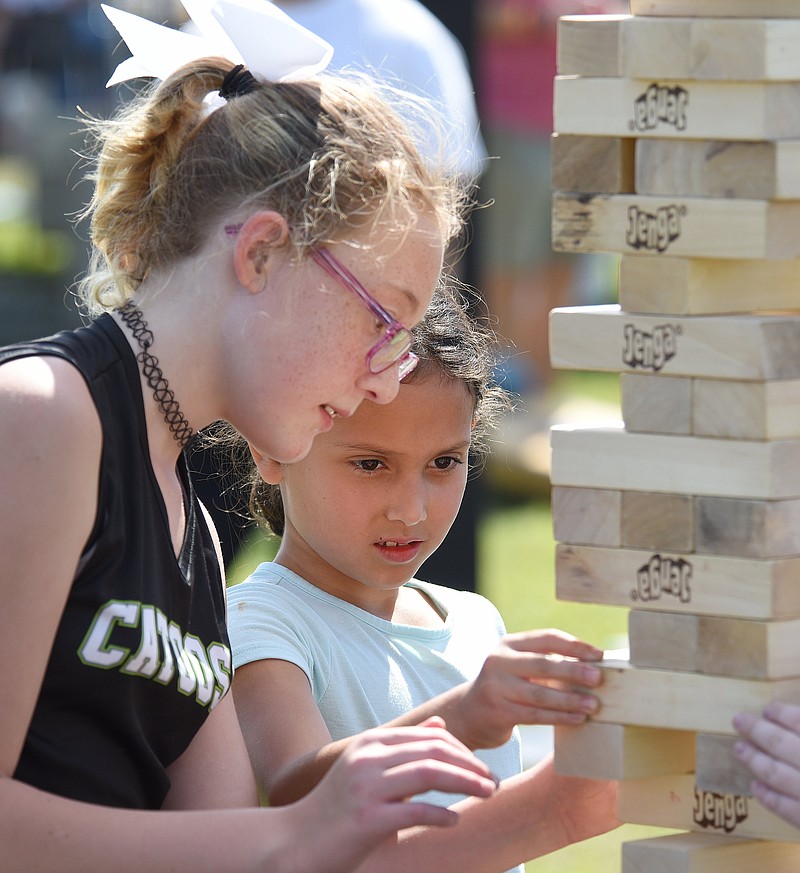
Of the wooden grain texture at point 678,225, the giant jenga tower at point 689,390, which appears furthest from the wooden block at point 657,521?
the wooden grain texture at point 678,225

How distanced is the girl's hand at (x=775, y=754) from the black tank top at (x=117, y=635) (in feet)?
2.43

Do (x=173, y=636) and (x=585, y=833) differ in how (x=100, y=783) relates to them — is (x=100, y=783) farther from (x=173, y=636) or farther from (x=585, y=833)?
(x=585, y=833)

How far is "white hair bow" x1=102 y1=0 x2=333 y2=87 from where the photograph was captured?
209 cm

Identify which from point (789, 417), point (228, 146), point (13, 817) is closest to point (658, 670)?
point (789, 417)

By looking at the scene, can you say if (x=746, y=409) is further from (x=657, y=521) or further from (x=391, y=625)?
(x=391, y=625)

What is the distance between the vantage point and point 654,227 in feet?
5.67

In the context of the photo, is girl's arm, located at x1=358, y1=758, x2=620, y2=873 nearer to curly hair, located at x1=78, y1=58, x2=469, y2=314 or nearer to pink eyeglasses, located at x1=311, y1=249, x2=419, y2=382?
pink eyeglasses, located at x1=311, y1=249, x2=419, y2=382

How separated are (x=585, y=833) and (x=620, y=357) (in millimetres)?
752

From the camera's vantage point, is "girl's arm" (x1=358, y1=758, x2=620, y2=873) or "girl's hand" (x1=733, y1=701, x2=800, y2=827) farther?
"girl's arm" (x1=358, y1=758, x2=620, y2=873)

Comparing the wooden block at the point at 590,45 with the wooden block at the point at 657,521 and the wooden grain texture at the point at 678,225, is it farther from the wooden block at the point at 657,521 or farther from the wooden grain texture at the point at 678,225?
the wooden block at the point at 657,521

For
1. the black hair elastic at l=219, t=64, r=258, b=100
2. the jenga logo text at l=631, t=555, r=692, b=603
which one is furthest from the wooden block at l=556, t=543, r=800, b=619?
the black hair elastic at l=219, t=64, r=258, b=100

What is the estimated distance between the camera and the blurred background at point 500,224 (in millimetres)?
8031

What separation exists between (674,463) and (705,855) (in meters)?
0.50

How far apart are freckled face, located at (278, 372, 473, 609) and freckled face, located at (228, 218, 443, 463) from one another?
32 centimetres
